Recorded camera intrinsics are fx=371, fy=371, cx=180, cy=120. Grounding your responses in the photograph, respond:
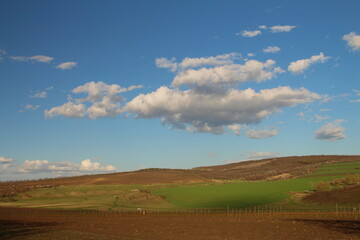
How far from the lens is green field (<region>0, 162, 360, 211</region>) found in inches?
3009

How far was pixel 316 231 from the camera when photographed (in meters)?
36.1

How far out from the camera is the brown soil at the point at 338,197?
219ft

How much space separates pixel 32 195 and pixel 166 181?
43.5m

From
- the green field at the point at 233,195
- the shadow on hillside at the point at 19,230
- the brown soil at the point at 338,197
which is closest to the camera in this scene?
the shadow on hillside at the point at 19,230

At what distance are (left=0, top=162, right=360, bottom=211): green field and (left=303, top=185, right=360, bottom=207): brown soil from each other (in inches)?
142

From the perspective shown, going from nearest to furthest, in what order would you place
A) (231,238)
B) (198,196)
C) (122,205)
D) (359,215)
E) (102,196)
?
1. (231,238)
2. (359,215)
3. (122,205)
4. (198,196)
5. (102,196)

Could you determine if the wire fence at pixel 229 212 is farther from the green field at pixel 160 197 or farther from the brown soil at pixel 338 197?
the green field at pixel 160 197

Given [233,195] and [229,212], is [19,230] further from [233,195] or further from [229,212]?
[233,195]

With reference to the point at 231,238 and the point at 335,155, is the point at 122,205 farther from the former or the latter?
the point at 335,155

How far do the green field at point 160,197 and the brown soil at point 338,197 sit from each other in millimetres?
3602

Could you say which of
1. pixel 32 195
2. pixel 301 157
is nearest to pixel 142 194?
pixel 32 195

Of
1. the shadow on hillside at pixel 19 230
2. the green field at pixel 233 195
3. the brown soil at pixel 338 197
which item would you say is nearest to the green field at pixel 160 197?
the green field at pixel 233 195

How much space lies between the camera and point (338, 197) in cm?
6925

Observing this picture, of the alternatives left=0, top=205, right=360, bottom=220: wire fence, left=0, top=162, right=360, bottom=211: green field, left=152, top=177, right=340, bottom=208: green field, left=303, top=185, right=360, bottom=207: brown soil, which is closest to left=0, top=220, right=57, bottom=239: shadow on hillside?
left=0, top=205, right=360, bottom=220: wire fence
